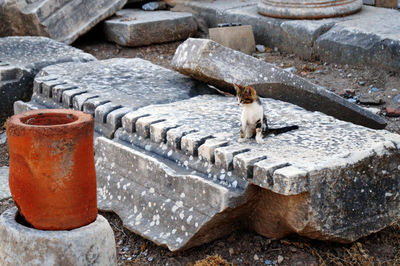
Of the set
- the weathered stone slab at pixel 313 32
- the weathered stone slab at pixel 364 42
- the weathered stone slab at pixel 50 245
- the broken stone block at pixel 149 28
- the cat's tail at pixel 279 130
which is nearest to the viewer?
the weathered stone slab at pixel 50 245

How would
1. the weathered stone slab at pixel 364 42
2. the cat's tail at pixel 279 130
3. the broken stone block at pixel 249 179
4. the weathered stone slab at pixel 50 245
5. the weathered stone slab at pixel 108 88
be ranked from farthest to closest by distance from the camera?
the weathered stone slab at pixel 364 42, the weathered stone slab at pixel 108 88, the cat's tail at pixel 279 130, the broken stone block at pixel 249 179, the weathered stone slab at pixel 50 245

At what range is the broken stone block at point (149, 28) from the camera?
8523 millimetres

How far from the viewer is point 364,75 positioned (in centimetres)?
670

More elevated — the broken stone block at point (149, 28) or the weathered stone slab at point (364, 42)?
the weathered stone slab at point (364, 42)

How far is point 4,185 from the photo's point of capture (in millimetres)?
4973

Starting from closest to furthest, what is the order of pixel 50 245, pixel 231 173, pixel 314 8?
pixel 50 245
pixel 231 173
pixel 314 8

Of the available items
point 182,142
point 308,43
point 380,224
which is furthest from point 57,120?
point 308,43

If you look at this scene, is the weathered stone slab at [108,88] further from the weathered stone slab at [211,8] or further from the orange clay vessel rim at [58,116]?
the weathered stone slab at [211,8]

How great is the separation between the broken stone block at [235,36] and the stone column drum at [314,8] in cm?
45

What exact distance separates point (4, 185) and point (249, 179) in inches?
90.0

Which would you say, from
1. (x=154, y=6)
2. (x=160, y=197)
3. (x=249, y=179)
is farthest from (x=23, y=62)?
(x=154, y=6)

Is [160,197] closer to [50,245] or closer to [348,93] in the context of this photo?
[50,245]

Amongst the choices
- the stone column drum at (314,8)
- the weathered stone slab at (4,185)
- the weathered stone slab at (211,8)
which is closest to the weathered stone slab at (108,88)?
the weathered stone slab at (4,185)

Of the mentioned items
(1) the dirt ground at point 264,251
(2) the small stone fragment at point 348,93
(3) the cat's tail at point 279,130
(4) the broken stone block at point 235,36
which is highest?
(3) the cat's tail at point 279,130
